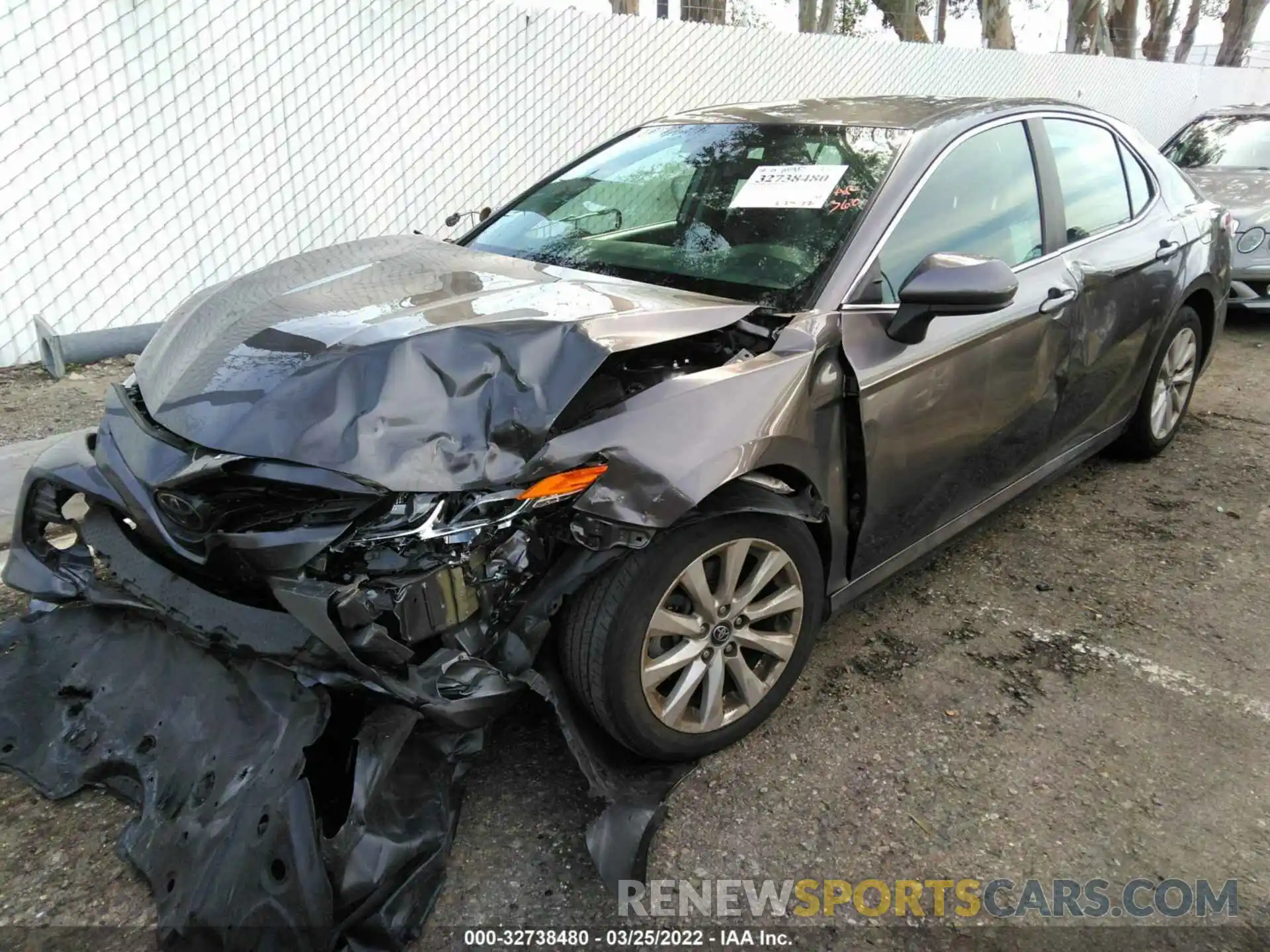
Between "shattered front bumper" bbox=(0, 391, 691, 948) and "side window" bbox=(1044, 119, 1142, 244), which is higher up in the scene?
"side window" bbox=(1044, 119, 1142, 244)

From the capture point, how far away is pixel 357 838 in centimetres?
186

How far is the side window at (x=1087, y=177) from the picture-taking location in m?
3.38

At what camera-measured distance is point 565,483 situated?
1979 millimetres

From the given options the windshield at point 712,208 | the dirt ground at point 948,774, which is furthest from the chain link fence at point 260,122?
the dirt ground at point 948,774

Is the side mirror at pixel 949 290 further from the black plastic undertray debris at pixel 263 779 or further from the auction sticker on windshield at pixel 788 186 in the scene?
the black plastic undertray debris at pixel 263 779

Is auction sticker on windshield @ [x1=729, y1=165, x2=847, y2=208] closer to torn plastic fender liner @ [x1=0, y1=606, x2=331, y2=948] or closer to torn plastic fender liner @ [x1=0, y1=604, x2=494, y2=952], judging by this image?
torn plastic fender liner @ [x1=0, y1=604, x2=494, y2=952]

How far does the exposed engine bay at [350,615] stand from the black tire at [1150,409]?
2659mm

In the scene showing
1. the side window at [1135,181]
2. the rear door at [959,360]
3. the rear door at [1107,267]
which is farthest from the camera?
the side window at [1135,181]

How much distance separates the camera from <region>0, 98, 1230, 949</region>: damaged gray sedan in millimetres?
1936

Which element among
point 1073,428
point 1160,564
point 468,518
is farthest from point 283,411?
point 1160,564

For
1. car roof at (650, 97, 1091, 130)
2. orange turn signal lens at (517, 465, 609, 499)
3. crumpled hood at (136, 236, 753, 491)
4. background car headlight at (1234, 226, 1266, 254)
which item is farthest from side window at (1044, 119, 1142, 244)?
background car headlight at (1234, 226, 1266, 254)

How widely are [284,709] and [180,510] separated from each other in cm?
52

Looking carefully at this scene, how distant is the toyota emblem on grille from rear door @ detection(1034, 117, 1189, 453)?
291cm

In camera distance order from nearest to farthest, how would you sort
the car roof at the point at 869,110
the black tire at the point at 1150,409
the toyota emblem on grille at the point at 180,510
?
the toyota emblem on grille at the point at 180,510 < the car roof at the point at 869,110 < the black tire at the point at 1150,409
